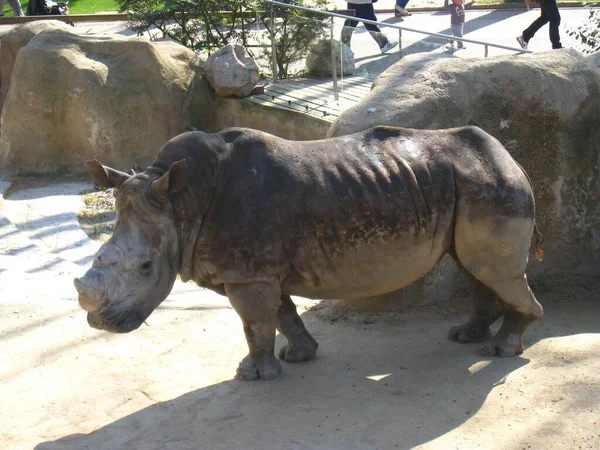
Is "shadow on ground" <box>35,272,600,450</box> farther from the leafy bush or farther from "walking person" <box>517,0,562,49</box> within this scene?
"walking person" <box>517,0,562,49</box>

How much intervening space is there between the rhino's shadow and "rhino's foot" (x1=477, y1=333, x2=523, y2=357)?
9 centimetres

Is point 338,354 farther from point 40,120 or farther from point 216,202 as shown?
point 40,120

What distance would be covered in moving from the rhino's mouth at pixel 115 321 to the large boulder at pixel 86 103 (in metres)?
7.18

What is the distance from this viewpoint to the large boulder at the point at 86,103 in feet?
39.2

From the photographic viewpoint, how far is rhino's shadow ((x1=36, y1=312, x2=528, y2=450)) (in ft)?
16.7

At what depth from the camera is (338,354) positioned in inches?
253

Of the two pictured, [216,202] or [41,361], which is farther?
[41,361]

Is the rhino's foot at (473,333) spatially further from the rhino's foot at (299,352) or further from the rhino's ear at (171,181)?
the rhino's ear at (171,181)

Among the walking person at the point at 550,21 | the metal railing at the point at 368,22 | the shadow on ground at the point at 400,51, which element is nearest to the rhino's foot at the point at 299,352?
the metal railing at the point at 368,22

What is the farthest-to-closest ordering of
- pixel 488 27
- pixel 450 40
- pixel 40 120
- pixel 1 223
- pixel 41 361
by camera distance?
pixel 488 27 < pixel 40 120 < pixel 450 40 < pixel 1 223 < pixel 41 361

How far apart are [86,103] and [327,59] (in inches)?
133

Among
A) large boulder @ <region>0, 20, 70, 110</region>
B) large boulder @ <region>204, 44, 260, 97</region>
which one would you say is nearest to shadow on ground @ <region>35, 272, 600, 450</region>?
large boulder @ <region>204, 44, 260, 97</region>

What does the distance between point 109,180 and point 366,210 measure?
5.24 ft

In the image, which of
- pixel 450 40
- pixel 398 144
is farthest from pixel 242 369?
pixel 450 40
